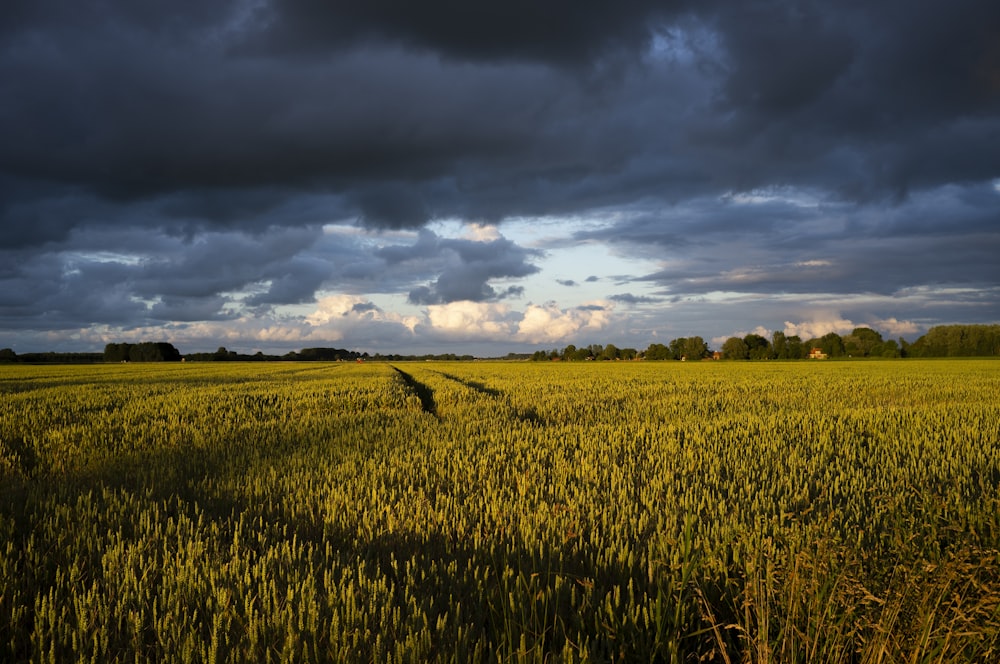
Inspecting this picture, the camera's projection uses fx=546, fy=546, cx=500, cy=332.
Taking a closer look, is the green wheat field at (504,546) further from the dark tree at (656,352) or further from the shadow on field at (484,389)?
the dark tree at (656,352)

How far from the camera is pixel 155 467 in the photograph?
818 cm

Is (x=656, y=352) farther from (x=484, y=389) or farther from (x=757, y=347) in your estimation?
(x=484, y=389)

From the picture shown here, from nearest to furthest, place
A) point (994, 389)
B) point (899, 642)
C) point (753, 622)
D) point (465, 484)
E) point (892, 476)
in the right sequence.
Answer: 1. point (899, 642)
2. point (753, 622)
3. point (465, 484)
4. point (892, 476)
5. point (994, 389)

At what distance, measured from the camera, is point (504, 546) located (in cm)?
412

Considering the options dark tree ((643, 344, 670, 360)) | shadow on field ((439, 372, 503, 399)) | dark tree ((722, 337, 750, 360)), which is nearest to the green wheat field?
shadow on field ((439, 372, 503, 399))

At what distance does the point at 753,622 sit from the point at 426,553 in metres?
2.21

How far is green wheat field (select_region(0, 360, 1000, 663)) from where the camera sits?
9.18 feet

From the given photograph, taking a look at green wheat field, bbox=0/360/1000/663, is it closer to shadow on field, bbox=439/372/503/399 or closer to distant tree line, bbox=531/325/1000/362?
shadow on field, bbox=439/372/503/399

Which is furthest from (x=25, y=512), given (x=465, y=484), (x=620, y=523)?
(x=620, y=523)

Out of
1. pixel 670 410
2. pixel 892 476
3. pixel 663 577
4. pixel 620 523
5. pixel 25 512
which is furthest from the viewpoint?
pixel 670 410

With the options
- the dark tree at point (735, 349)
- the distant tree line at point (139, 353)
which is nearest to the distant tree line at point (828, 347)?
the dark tree at point (735, 349)

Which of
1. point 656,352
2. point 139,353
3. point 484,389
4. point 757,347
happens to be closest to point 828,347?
point 757,347

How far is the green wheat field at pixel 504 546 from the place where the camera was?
2.80 meters

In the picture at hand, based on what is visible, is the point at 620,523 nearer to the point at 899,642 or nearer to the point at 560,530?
the point at 560,530
